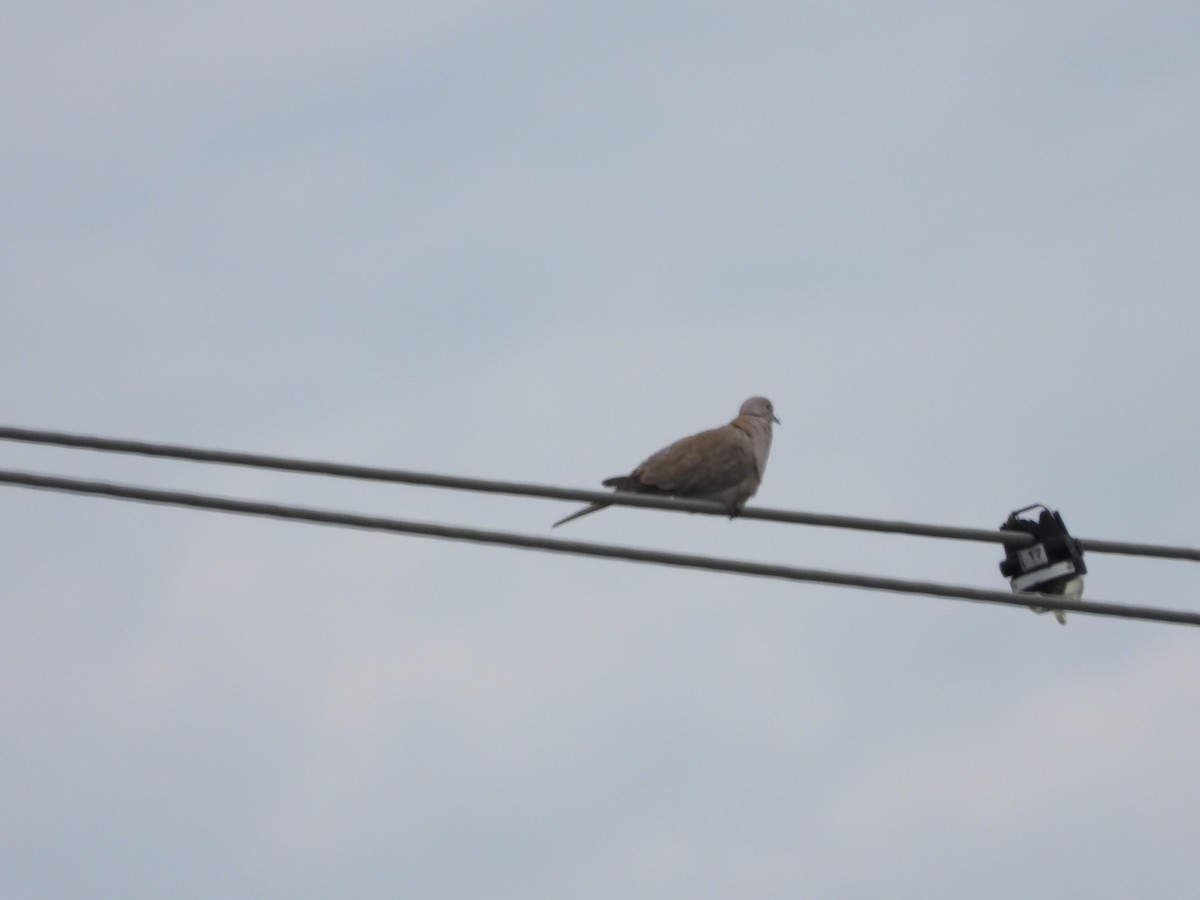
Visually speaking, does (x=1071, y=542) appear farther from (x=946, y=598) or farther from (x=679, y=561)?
(x=679, y=561)

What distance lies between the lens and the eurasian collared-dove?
8492mm

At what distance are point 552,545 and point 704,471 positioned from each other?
332 centimetres

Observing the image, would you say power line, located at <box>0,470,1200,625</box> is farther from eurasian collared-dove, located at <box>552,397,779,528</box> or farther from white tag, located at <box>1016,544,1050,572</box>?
eurasian collared-dove, located at <box>552,397,779,528</box>

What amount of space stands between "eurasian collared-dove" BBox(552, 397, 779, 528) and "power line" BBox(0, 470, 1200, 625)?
294 centimetres

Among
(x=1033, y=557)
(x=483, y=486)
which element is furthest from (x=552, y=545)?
(x=1033, y=557)

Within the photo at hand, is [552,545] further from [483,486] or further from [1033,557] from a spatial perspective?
[1033,557]

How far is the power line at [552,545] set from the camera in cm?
520

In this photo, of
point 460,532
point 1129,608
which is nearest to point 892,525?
point 1129,608

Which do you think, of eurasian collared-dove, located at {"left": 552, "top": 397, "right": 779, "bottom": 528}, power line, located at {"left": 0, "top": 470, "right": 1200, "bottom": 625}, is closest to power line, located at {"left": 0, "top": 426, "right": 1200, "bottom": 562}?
power line, located at {"left": 0, "top": 470, "right": 1200, "bottom": 625}

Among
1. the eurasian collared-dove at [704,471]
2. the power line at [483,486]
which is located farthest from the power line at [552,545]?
the eurasian collared-dove at [704,471]

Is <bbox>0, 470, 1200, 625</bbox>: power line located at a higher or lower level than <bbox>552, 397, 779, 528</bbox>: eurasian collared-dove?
lower

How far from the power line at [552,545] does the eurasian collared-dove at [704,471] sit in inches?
116

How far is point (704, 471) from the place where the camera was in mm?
8531

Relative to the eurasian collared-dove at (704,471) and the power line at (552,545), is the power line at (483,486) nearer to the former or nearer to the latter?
the power line at (552,545)
